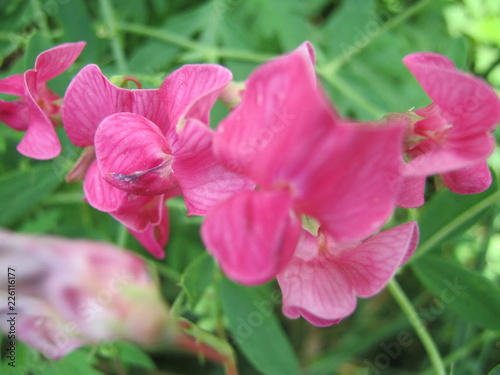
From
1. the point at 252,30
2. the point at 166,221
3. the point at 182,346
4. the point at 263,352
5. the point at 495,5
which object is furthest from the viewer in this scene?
the point at 495,5

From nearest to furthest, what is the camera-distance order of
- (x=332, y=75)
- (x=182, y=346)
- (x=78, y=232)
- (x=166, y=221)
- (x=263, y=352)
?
(x=182, y=346), (x=166, y=221), (x=263, y=352), (x=78, y=232), (x=332, y=75)

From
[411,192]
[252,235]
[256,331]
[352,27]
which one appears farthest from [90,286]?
[352,27]

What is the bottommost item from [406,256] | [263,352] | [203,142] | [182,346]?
[263,352]

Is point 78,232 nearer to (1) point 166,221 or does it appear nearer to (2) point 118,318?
(1) point 166,221

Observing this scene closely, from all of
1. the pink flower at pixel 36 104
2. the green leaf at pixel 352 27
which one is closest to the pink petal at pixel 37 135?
the pink flower at pixel 36 104

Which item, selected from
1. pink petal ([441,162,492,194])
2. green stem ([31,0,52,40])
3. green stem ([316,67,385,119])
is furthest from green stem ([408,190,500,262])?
green stem ([31,0,52,40])

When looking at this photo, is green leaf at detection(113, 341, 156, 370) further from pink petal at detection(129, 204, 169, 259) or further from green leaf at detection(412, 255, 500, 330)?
green leaf at detection(412, 255, 500, 330)

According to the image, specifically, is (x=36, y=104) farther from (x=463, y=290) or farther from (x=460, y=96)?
(x=463, y=290)

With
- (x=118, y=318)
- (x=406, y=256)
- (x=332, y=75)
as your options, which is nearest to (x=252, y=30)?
(x=332, y=75)
